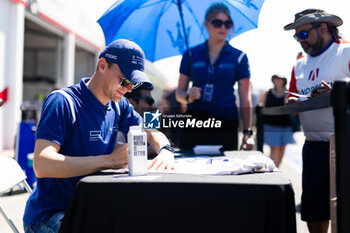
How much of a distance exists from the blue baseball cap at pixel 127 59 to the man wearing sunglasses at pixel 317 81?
1.00m

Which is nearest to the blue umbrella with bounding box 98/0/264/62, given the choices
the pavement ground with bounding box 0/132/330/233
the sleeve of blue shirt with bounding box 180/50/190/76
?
the sleeve of blue shirt with bounding box 180/50/190/76

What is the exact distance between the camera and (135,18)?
2105 mm

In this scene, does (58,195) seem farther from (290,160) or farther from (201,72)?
(290,160)

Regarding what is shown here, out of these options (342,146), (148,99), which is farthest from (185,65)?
(342,146)

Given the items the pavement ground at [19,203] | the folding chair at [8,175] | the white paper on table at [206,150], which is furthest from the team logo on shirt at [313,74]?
the folding chair at [8,175]

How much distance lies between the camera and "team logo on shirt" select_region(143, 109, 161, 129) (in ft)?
6.49

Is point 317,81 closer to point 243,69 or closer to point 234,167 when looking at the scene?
point 243,69

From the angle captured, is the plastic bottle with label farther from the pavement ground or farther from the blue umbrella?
the pavement ground

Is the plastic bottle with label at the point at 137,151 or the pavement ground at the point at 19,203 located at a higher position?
the plastic bottle with label at the point at 137,151

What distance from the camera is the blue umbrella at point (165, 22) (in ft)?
6.74

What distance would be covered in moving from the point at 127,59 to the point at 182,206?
635 mm

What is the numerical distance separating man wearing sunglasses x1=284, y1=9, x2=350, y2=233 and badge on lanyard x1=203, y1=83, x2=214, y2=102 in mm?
474

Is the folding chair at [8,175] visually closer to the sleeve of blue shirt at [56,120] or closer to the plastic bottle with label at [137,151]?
the sleeve of blue shirt at [56,120]

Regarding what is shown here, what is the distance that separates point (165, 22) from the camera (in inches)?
88.4
